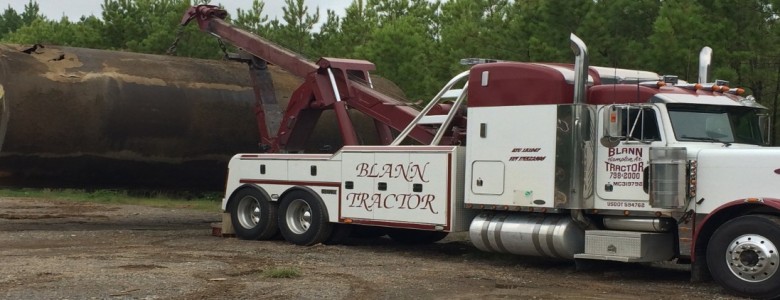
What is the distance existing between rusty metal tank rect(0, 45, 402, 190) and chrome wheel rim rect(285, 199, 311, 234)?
11.0ft

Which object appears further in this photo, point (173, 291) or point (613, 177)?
point (613, 177)

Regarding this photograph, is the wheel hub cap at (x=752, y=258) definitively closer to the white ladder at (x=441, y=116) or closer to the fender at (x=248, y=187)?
the white ladder at (x=441, y=116)

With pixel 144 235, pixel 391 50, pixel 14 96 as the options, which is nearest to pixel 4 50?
pixel 14 96

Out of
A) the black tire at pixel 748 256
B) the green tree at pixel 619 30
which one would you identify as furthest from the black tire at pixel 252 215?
the green tree at pixel 619 30

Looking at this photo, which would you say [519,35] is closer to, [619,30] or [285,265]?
[619,30]

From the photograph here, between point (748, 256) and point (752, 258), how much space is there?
0.05 meters

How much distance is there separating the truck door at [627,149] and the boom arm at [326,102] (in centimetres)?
321

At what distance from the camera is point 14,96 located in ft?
52.2

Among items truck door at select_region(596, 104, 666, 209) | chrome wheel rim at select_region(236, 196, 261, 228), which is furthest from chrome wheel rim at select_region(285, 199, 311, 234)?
truck door at select_region(596, 104, 666, 209)

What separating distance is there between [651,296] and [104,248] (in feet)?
25.9

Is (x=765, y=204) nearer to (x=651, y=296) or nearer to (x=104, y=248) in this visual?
(x=651, y=296)

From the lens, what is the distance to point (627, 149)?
11.5 metres

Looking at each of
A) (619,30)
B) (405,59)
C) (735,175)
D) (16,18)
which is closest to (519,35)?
(619,30)

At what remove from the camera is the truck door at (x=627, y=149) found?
37.2 feet
